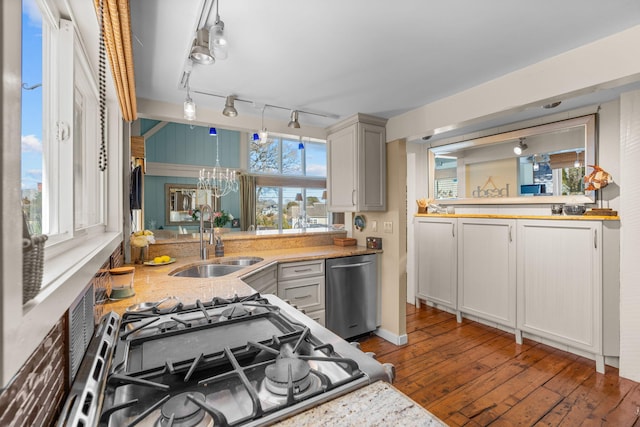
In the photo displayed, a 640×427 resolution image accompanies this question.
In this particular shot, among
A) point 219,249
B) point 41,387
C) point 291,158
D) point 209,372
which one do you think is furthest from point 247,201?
point 41,387

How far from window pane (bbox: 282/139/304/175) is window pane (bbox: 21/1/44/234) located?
702cm

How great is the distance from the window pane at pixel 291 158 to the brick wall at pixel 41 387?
7.45 meters

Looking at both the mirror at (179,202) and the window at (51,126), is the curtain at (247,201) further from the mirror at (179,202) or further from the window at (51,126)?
the window at (51,126)

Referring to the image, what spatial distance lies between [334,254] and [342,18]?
1951 mm

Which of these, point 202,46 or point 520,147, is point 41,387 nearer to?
point 202,46

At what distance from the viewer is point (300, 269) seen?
2.67 meters

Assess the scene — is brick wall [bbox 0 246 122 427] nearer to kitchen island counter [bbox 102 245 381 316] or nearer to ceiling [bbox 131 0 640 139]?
kitchen island counter [bbox 102 245 381 316]

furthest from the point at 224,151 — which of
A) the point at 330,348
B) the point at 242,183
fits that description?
the point at 330,348

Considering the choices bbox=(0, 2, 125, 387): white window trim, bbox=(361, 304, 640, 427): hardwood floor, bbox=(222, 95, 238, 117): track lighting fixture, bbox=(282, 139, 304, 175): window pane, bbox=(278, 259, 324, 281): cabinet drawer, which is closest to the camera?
bbox=(0, 2, 125, 387): white window trim

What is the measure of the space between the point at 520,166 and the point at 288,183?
545cm

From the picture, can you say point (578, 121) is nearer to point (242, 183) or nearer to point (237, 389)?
point (237, 389)

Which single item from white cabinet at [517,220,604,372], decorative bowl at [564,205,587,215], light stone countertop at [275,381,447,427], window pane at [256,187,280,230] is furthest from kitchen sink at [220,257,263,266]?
window pane at [256,187,280,230]

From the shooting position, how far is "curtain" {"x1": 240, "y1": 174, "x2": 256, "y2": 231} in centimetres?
737

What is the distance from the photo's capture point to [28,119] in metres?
0.83
